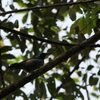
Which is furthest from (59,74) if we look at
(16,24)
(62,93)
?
(16,24)

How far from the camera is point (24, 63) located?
14.3 feet

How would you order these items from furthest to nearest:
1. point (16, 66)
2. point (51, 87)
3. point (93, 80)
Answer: point (93, 80) < point (16, 66) < point (51, 87)

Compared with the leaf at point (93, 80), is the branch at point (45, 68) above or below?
above

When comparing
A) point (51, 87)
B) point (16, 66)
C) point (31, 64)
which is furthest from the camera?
point (31, 64)

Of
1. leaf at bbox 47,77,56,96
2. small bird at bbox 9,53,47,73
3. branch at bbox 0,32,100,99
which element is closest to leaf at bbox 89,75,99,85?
leaf at bbox 47,77,56,96

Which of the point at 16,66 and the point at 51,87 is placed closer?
the point at 51,87

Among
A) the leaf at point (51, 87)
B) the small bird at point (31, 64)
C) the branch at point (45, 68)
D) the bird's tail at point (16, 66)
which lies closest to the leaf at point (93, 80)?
the leaf at point (51, 87)

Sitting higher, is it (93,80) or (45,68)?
(45,68)

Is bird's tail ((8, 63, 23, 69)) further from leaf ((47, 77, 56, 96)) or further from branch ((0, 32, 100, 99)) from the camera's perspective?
branch ((0, 32, 100, 99))

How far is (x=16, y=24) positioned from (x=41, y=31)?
1.56 ft

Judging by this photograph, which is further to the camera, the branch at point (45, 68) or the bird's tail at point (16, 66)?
the bird's tail at point (16, 66)

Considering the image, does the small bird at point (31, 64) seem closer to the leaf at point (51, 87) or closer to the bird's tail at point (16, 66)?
the bird's tail at point (16, 66)

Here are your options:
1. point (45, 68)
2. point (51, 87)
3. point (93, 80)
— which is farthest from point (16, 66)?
point (45, 68)

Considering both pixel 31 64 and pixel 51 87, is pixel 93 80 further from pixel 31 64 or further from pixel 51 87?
pixel 31 64
